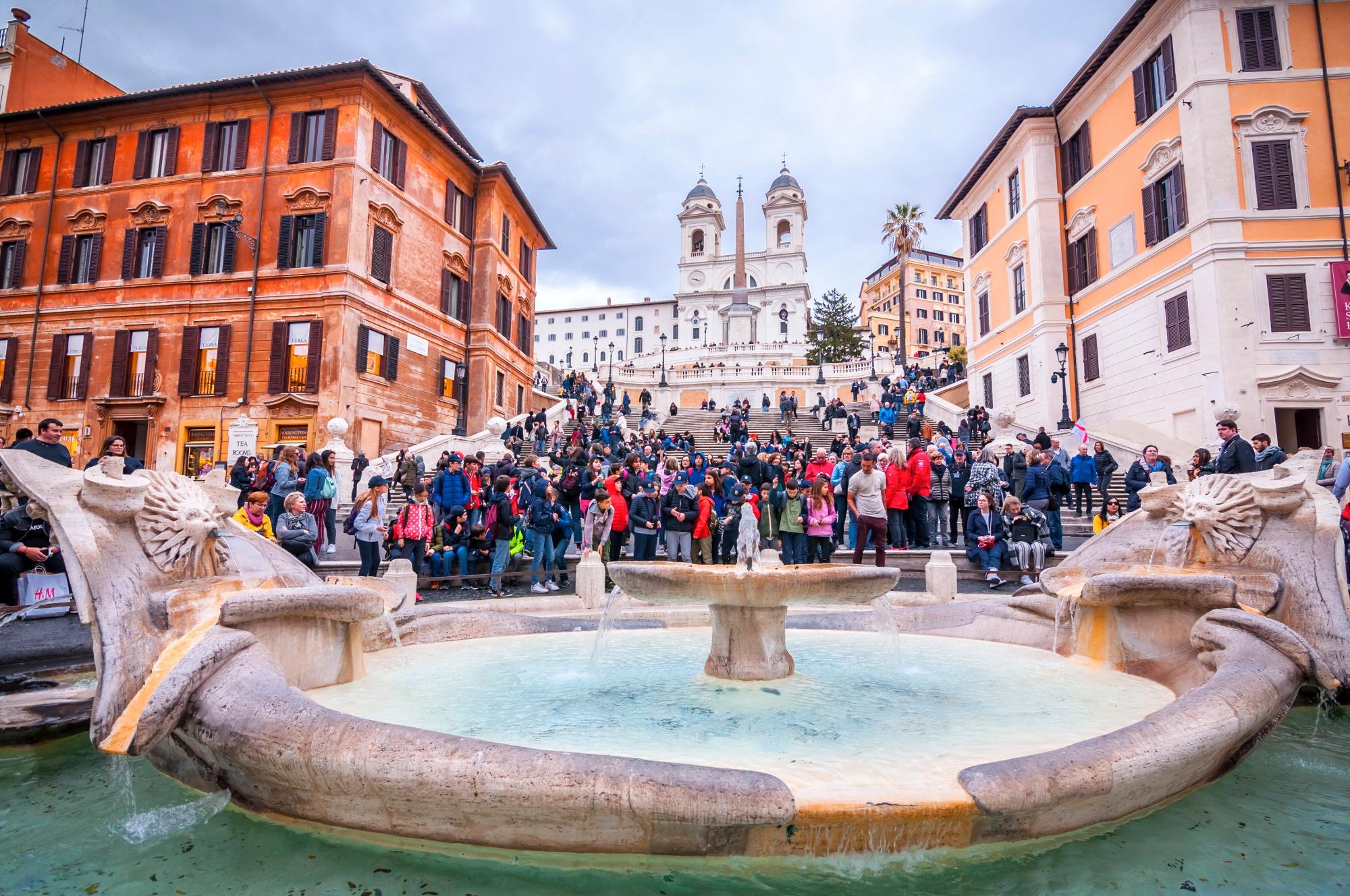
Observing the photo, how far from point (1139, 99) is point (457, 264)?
80.3 feet

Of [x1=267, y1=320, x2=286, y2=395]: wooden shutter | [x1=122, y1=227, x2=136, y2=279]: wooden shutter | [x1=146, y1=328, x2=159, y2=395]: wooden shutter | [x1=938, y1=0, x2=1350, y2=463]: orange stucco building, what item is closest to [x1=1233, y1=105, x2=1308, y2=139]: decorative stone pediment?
[x1=938, y1=0, x2=1350, y2=463]: orange stucco building

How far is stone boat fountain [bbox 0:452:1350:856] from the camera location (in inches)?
97.5

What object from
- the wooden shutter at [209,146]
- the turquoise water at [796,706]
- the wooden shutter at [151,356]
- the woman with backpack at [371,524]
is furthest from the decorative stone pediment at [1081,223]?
the wooden shutter at [151,356]

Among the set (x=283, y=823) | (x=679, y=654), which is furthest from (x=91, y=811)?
(x=679, y=654)

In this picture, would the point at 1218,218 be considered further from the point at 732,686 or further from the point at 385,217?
the point at 385,217

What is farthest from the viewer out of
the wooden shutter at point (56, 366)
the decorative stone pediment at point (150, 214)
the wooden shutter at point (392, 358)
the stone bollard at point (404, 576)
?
the decorative stone pediment at point (150, 214)

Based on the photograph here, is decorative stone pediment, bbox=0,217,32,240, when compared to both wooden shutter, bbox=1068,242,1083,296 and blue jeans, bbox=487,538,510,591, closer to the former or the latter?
blue jeans, bbox=487,538,510,591

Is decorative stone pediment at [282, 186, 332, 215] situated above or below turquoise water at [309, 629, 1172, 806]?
above

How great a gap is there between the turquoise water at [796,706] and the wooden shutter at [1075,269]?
23.0 meters

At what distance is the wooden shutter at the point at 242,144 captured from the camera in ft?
82.8

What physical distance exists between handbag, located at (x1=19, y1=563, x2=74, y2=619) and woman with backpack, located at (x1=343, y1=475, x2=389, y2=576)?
324 cm

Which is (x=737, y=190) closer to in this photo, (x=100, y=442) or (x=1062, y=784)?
(x=100, y=442)

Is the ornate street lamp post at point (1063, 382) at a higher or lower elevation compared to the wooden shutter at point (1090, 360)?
lower

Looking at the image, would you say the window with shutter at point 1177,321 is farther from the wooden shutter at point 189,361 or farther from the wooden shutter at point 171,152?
the wooden shutter at point 171,152
